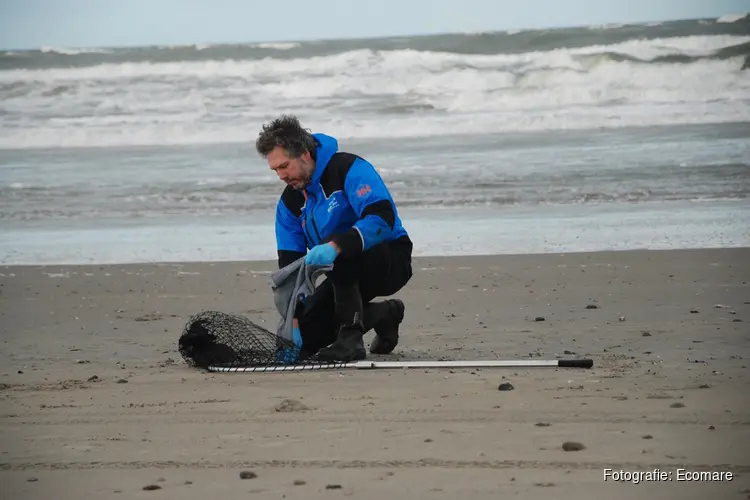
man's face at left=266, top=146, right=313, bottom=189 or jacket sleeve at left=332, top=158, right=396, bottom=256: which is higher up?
man's face at left=266, top=146, right=313, bottom=189

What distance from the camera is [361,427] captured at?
418cm

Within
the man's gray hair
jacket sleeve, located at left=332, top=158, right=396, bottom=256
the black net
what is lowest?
the black net

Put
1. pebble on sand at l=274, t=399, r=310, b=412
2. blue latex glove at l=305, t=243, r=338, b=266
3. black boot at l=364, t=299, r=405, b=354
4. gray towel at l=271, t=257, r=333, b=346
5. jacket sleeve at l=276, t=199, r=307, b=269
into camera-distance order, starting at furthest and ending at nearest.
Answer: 1. black boot at l=364, t=299, r=405, b=354
2. jacket sleeve at l=276, t=199, r=307, b=269
3. gray towel at l=271, t=257, r=333, b=346
4. blue latex glove at l=305, t=243, r=338, b=266
5. pebble on sand at l=274, t=399, r=310, b=412

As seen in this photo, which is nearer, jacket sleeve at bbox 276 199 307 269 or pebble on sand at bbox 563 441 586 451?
pebble on sand at bbox 563 441 586 451

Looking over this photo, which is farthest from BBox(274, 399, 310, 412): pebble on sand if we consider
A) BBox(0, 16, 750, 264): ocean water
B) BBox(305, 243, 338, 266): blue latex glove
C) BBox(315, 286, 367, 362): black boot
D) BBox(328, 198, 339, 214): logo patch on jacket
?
BBox(0, 16, 750, 264): ocean water

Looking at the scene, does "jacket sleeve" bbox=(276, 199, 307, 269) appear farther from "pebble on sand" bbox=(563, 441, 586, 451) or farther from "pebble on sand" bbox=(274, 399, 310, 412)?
"pebble on sand" bbox=(563, 441, 586, 451)

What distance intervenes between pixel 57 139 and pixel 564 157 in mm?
10069

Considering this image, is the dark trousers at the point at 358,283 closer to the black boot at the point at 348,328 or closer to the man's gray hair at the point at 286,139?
the black boot at the point at 348,328

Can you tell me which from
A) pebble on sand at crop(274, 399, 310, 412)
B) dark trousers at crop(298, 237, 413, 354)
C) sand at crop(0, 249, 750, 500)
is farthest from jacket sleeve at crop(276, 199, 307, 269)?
pebble on sand at crop(274, 399, 310, 412)

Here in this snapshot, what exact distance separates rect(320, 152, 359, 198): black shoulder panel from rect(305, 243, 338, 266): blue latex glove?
0.32 m

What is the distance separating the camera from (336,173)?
5367 mm

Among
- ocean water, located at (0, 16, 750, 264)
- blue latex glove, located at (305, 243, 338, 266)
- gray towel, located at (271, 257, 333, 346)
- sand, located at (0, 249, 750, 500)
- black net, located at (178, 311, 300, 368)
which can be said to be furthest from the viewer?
ocean water, located at (0, 16, 750, 264)

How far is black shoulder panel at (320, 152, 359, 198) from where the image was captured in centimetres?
536

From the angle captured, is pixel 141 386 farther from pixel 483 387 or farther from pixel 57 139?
pixel 57 139
